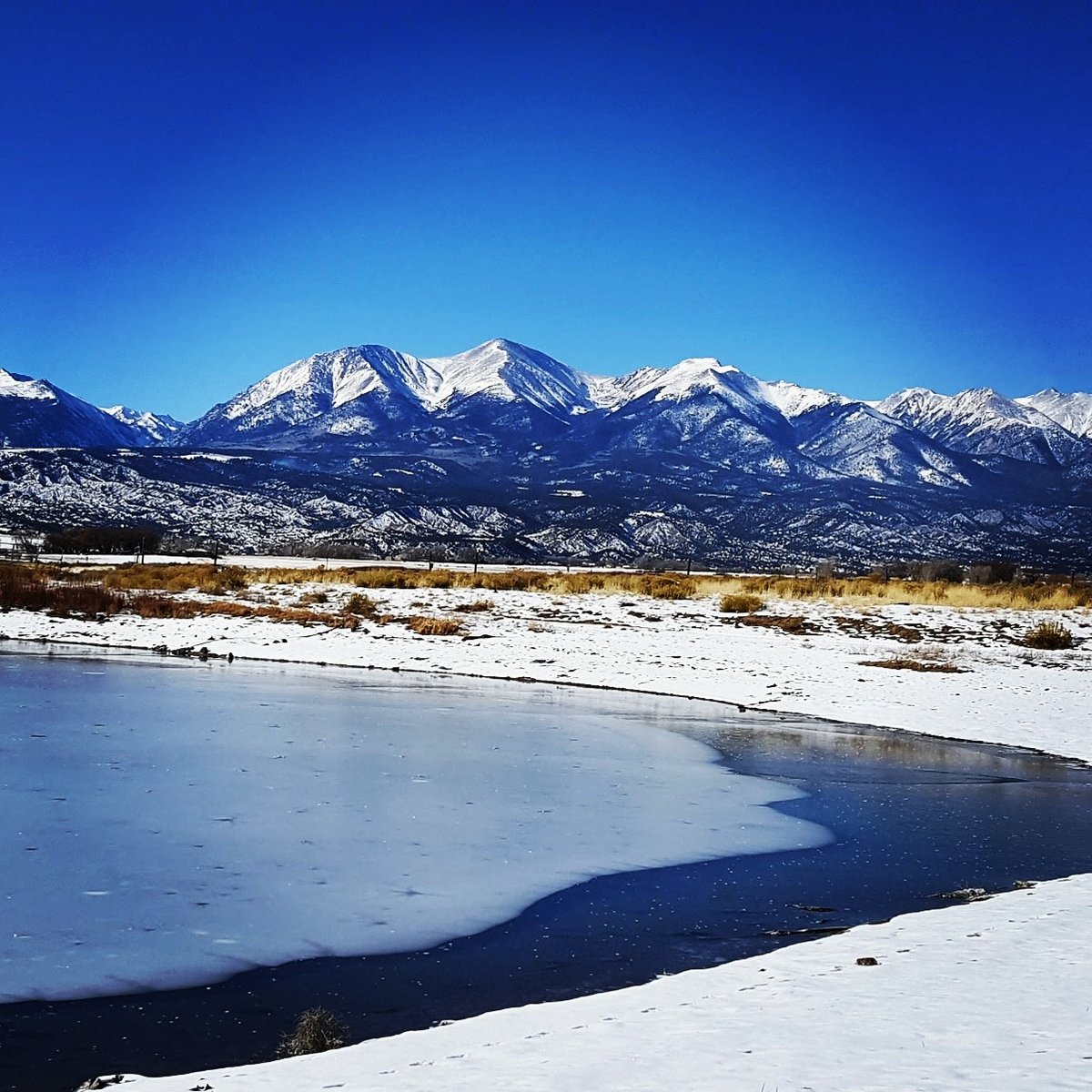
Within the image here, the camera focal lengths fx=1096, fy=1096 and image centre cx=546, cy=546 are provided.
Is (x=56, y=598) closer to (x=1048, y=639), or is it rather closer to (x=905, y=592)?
(x=1048, y=639)

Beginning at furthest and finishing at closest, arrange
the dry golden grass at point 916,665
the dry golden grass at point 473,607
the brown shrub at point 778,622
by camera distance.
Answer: the dry golden grass at point 473,607 < the brown shrub at point 778,622 < the dry golden grass at point 916,665

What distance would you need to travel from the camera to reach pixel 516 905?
8.35m

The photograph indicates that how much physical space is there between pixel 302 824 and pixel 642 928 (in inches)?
156

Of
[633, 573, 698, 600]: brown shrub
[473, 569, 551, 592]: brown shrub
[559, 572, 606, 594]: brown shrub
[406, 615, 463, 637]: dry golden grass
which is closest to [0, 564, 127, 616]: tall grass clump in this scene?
[406, 615, 463, 637]: dry golden grass

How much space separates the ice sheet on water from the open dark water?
0.34 meters

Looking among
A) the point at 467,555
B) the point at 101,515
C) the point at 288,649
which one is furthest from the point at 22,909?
the point at 101,515

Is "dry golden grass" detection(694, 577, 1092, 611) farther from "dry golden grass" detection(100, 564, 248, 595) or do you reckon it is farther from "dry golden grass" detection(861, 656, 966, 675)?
"dry golden grass" detection(100, 564, 248, 595)

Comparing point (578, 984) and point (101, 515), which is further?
point (101, 515)

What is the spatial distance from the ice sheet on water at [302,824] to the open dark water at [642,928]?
0.34 m

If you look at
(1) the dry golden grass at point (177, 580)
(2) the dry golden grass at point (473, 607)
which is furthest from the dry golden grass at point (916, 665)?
(1) the dry golden grass at point (177, 580)

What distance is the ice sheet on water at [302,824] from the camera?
7359 mm

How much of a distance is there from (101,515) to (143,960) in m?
166

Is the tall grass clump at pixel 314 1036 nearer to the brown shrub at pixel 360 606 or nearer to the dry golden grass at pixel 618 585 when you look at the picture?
the brown shrub at pixel 360 606

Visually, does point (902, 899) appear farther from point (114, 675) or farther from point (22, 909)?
point (114, 675)
